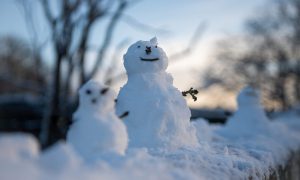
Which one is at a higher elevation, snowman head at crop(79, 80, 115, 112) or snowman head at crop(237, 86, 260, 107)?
snowman head at crop(237, 86, 260, 107)

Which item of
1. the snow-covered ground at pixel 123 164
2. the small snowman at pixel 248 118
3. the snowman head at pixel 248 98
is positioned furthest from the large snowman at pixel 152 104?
the snowman head at pixel 248 98

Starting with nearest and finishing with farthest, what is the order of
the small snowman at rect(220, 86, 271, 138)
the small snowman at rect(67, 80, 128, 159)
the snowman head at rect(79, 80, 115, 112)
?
1. the small snowman at rect(67, 80, 128, 159)
2. the snowman head at rect(79, 80, 115, 112)
3. the small snowman at rect(220, 86, 271, 138)

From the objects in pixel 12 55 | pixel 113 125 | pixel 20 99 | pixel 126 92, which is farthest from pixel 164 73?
pixel 12 55

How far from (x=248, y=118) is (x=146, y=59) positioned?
12.2 feet

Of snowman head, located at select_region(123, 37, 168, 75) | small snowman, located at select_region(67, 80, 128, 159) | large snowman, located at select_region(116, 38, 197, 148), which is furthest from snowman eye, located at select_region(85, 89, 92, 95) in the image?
snowman head, located at select_region(123, 37, 168, 75)

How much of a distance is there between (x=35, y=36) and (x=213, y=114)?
297 inches

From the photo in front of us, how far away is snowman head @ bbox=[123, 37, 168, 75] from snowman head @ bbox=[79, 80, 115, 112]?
1.61 m

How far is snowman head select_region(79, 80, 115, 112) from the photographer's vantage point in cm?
316

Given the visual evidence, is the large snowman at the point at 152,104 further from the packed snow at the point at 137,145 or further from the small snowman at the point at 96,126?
the small snowman at the point at 96,126

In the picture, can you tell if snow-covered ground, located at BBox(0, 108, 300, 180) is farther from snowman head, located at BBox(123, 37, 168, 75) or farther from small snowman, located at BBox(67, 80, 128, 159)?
snowman head, located at BBox(123, 37, 168, 75)

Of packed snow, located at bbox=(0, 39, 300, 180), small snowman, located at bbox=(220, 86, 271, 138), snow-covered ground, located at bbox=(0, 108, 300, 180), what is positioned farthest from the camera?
small snowman, located at bbox=(220, 86, 271, 138)

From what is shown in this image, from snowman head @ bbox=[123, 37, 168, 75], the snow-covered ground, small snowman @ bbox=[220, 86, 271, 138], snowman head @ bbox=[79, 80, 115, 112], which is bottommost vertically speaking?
the snow-covered ground

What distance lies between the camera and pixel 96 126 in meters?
3.07

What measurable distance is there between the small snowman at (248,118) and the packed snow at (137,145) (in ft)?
4.64
